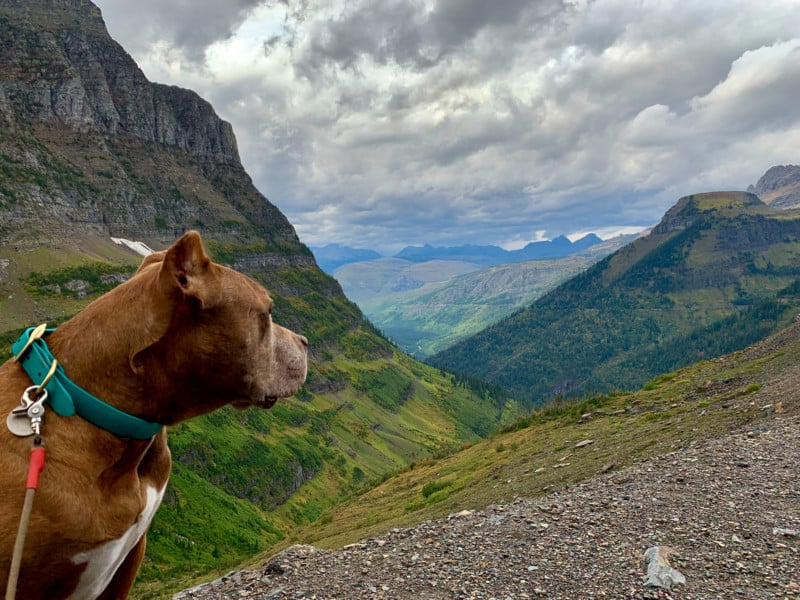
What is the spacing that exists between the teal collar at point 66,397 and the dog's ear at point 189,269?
26.0 inches

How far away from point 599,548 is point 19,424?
7.99m

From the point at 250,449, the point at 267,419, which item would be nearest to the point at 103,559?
the point at 250,449

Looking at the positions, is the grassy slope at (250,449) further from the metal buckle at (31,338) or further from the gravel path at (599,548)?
the metal buckle at (31,338)

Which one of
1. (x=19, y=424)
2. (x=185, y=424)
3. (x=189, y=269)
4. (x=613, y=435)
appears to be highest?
(x=189, y=269)

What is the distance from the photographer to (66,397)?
2312 mm

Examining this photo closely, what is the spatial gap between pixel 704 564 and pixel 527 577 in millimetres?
2373

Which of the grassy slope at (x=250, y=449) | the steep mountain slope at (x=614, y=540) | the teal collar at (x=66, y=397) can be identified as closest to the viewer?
the teal collar at (x=66, y=397)

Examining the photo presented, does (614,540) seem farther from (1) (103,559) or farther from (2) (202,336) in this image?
(2) (202,336)

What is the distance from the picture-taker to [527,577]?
6906 mm

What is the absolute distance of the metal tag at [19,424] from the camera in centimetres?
219

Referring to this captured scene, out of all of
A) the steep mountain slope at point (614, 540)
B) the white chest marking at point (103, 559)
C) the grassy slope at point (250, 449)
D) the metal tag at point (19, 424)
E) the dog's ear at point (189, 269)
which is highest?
the dog's ear at point (189, 269)

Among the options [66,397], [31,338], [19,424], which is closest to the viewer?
[19,424]

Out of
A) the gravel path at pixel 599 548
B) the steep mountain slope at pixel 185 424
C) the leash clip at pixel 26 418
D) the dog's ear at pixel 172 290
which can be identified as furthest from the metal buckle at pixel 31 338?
the steep mountain slope at pixel 185 424

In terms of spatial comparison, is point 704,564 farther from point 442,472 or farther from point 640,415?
point 442,472
